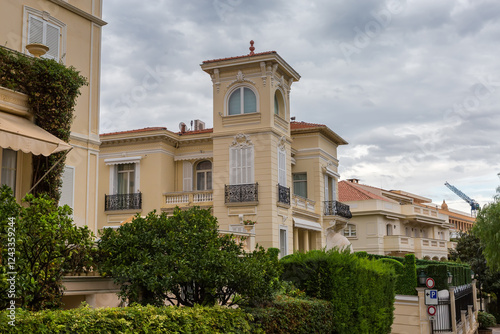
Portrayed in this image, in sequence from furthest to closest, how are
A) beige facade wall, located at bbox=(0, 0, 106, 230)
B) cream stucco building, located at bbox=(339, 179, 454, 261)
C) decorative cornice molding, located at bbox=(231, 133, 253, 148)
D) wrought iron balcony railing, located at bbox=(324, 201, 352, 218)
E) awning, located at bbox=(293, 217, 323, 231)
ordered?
cream stucco building, located at bbox=(339, 179, 454, 261), wrought iron balcony railing, located at bbox=(324, 201, 352, 218), awning, located at bbox=(293, 217, 323, 231), decorative cornice molding, located at bbox=(231, 133, 253, 148), beige facade wall, located at bbox=(0, 0, 106, 230)

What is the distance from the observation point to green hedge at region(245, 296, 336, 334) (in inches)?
458

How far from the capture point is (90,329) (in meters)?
7.54

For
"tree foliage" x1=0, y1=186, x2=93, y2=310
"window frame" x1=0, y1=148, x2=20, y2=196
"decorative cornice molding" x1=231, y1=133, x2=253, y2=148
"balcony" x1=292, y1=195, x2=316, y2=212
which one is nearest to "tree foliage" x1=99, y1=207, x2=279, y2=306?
"tree foliage" x1=0, y1=186, x2=93, y2=310

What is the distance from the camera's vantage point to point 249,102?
2933 centimetres

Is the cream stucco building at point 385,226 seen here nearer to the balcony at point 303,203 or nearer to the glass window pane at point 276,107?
the balcony at point 303,203

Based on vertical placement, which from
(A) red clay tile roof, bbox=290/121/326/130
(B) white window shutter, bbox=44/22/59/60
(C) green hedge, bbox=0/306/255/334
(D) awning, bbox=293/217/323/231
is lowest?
(C) green hedge, bbox=0/306/255/334

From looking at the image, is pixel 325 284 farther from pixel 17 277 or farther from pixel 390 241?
pixel 390 241

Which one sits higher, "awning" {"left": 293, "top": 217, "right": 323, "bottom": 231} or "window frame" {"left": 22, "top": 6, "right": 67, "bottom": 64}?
"window frame" {"left": 22, "top": 6, "right": 67, "bottom": 64}

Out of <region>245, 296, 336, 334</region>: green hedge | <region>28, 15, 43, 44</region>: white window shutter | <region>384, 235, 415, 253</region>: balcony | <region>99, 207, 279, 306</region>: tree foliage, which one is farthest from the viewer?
<region>384, 235, 415, 253</region>: balcony

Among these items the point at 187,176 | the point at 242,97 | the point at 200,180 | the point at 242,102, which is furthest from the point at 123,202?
the point at 242,97

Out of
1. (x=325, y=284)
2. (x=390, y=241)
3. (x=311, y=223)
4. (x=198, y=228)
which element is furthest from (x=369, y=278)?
(x=390, y=241)

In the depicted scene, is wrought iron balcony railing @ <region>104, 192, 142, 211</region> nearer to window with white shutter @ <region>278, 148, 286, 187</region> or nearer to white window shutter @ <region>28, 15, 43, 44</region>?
window with white shutter @ <region>278, 148, 286, 187</region>

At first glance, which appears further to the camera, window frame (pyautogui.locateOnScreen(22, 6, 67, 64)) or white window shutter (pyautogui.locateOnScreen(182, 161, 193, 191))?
white window shutter (pyautogui.locateOnScreen(182, 161, 193, 191))

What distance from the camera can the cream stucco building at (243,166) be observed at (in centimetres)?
2869
